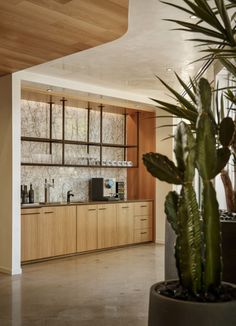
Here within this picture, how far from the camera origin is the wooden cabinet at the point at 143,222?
8.73m

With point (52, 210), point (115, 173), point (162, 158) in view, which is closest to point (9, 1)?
point (162, 158)

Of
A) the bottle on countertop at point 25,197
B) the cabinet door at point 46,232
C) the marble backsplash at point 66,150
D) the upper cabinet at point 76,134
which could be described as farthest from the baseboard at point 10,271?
the upper cabinet at point 76,134

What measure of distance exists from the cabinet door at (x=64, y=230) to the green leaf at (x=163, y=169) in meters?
5.22

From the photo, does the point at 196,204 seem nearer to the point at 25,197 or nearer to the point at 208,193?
the point at 208,193

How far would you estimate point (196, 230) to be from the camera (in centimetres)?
209

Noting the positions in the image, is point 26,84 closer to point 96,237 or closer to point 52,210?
point 52,210

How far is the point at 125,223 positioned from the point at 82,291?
10.8ft

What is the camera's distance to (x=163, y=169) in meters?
2.17

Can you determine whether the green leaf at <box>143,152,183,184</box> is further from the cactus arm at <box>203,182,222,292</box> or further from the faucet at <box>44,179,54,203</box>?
the faucet at <box>44,179,54,203</box>

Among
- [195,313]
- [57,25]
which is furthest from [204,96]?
[57,25]

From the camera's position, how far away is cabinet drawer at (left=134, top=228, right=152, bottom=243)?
8734 millimetres

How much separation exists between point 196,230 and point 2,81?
4.83 metres

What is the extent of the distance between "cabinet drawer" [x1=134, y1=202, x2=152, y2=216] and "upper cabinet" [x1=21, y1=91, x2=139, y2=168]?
0.88 meters

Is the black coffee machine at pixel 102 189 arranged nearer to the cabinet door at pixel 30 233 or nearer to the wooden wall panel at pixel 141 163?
the wooden wall panel at pixel 141 163
